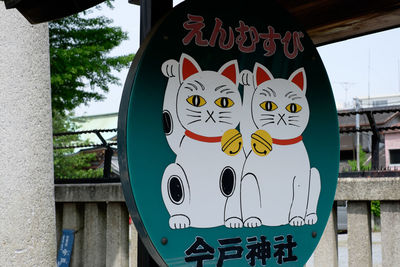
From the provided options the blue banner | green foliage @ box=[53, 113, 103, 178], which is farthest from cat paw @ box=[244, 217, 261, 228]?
green foliage @ box=[53, 113, 103, 178]

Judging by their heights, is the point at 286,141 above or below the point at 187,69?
below

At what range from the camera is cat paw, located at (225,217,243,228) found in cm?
174

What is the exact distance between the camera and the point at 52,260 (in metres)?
3.98

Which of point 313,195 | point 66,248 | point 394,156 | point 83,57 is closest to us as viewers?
point 313,195

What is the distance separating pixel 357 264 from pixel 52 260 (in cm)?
251

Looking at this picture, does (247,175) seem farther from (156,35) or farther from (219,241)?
(156,35)

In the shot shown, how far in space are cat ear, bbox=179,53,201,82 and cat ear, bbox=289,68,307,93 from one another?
0.47 metres

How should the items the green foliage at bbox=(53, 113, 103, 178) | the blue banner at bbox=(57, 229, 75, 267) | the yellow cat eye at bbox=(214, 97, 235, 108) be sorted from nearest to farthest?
the yellow cat eye at bbox=(214, 97, 235, 108) < the blue banner at bbox=(57, 229, 75, 267) < the green foliage at bbox=(53, 113, 103, 178)

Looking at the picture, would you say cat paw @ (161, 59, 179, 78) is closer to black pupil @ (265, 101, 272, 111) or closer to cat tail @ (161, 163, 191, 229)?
cat tail @ (161, 163, 191, 229)

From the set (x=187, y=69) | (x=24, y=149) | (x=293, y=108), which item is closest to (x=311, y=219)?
(x=293, y=108)

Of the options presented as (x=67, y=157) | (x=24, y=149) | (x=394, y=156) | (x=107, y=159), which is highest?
(x=394, y=156)

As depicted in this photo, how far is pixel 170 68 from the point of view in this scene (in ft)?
5.37

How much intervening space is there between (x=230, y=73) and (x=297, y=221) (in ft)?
2.22

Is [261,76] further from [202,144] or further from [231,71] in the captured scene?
[202,144]
